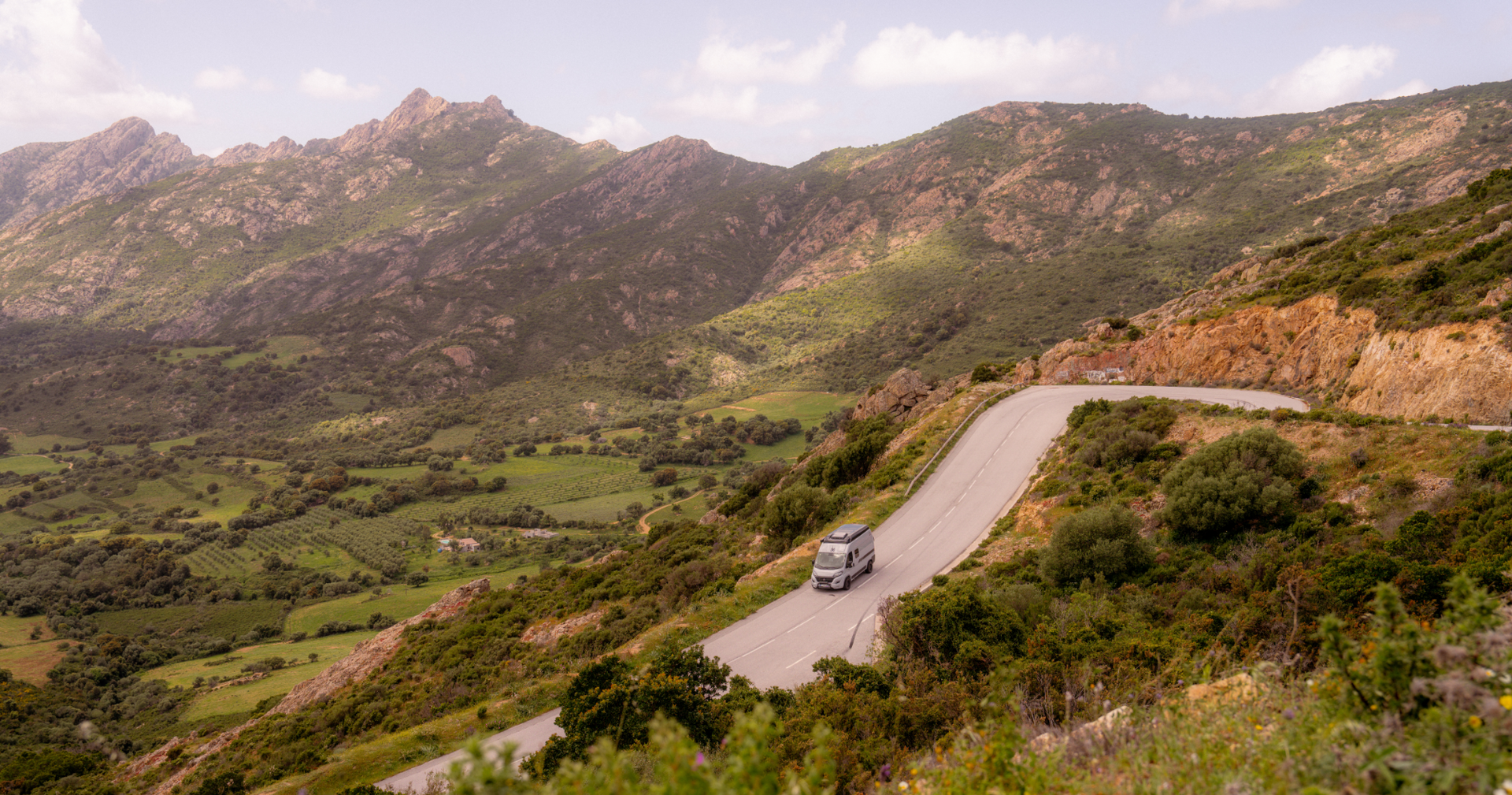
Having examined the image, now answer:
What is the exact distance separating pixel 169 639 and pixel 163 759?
172ft

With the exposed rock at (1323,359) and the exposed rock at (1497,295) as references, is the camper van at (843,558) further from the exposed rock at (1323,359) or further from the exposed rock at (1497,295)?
the exposed rock at (1497,295)

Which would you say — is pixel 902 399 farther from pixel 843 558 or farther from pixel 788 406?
pixel 788 406

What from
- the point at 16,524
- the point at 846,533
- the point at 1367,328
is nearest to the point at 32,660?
the point at 16,524

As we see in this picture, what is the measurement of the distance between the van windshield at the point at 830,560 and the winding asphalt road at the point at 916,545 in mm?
905

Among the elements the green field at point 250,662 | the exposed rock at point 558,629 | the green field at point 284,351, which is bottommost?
the green field at point 250,662

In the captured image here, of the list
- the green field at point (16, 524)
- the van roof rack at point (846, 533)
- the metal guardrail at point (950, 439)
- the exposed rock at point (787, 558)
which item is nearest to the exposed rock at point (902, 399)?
the metal guardrail at point (950, 439)

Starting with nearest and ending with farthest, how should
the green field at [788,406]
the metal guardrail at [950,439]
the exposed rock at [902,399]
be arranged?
1. the metal guardrail at [950,439]
2. the exposed rock at [902,399]
3. the green field at [788,406]

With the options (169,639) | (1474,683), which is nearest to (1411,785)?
(1474,683)

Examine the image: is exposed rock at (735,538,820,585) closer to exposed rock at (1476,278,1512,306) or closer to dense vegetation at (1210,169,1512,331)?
dense vegetation at (1210,169,1512,331)

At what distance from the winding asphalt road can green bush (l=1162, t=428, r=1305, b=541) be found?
669 centimetres

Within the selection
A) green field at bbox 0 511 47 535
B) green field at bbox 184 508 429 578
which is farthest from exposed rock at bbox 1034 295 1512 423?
green field at bbox 0 511 47 535

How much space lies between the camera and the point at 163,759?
25219 mm

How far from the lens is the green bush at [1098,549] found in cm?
1505

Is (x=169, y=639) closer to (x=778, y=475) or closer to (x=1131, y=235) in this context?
(x=778, y=475)
